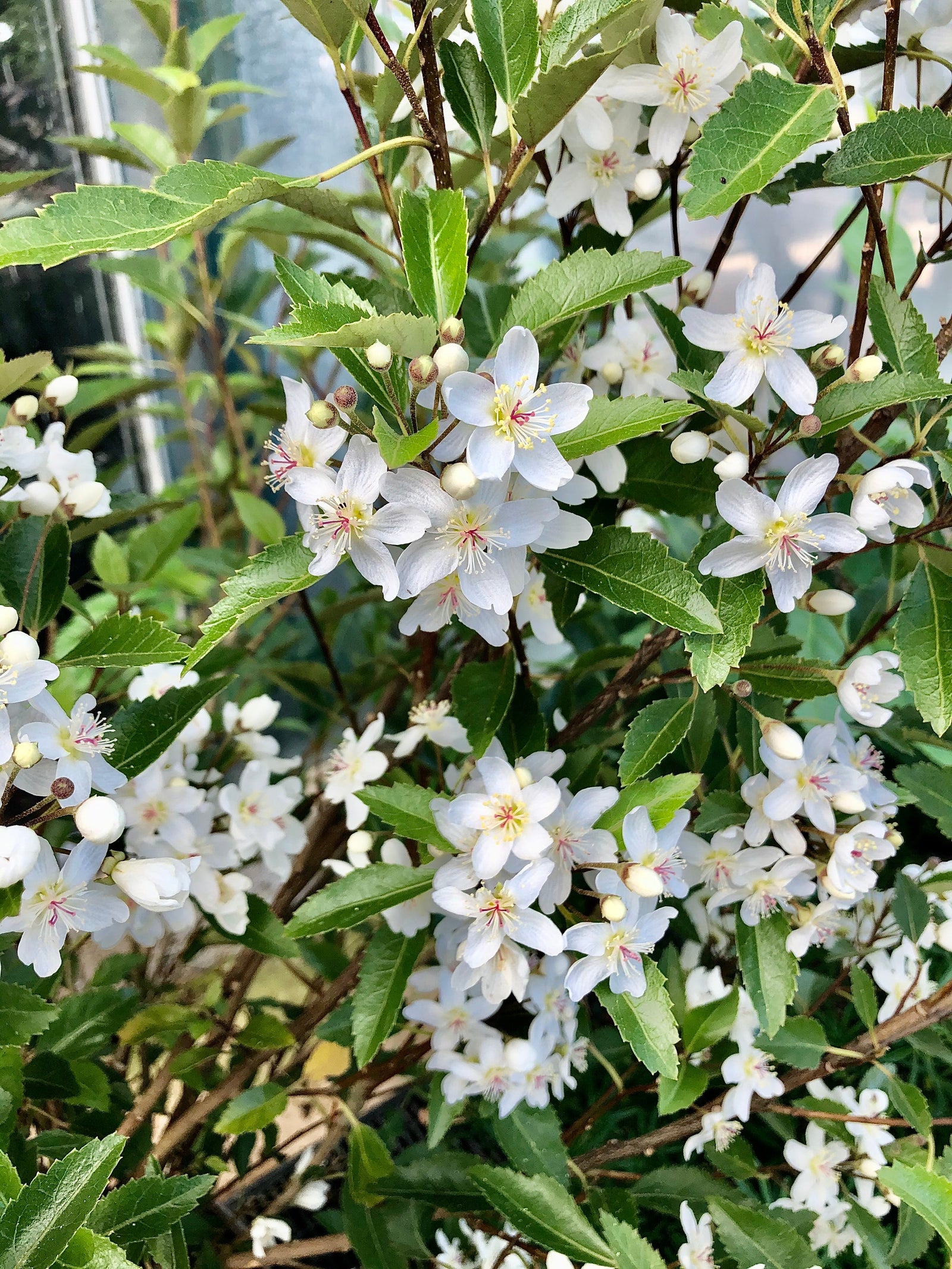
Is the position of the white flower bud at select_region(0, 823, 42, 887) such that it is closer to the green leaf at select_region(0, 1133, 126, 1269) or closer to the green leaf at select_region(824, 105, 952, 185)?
the green leaf at select_region(0, 1133, 126, 1269)

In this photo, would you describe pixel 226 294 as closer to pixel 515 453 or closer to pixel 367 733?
pixel 367 733

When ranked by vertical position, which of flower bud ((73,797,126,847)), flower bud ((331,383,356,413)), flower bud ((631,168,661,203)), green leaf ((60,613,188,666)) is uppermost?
flower bud ((631,168,661,203))

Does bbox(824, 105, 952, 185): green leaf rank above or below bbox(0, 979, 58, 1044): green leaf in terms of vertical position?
above

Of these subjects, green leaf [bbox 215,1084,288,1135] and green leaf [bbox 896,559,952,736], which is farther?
green leaf [bbox 215,1084,288,1135]

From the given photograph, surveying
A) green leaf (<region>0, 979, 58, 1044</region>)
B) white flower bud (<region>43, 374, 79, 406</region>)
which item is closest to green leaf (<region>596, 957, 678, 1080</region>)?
green leaf (<region>0, 979, 58, 1044</region>)

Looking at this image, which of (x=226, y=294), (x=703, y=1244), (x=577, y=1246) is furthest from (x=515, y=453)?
(x=226, y=294)

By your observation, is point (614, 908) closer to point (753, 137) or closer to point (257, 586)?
point (257, 586)
